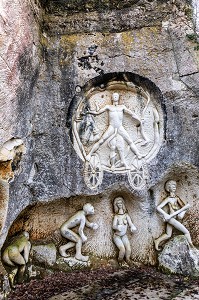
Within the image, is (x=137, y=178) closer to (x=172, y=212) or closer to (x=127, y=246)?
(x=172, y=212)

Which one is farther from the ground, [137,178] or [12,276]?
[137,178]

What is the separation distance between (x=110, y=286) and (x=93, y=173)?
1657mm

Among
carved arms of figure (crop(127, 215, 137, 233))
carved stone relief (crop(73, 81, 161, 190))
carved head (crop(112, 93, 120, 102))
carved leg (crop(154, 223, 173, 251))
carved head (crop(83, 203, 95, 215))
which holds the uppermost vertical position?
carved head (crop(112, 93, 120, 102))

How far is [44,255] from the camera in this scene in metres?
6.16

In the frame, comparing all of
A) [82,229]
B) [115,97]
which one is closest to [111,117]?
[115,97]

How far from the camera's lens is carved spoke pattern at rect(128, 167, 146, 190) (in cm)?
640

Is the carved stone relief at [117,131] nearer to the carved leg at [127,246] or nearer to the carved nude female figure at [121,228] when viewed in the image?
the carved nude female figure at [121,228]

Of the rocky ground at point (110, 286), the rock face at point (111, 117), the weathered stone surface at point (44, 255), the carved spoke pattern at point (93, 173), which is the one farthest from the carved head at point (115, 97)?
the rocky ground at point (110, 286)

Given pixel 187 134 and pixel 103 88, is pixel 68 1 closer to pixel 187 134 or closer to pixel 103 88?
pixel 103 88

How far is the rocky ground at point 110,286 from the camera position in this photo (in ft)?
17.9

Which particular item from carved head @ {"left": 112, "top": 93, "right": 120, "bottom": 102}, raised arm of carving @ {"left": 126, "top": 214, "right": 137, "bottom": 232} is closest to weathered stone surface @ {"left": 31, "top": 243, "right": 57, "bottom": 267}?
raised arm of carving @ {"left": 126, "top": 214, "right": 137, "bottom": 232}

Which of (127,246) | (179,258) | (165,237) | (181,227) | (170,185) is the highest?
(170,185)

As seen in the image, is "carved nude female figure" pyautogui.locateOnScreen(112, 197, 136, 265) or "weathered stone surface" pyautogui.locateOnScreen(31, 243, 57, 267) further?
"carved nude female figure" pyautogui.locateOnScreen(112, 197, 136, 265)

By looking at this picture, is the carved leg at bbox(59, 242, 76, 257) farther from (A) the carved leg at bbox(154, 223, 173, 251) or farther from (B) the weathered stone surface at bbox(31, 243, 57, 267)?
(A) the carved leg at bbox(154, 223, 173, 251)
